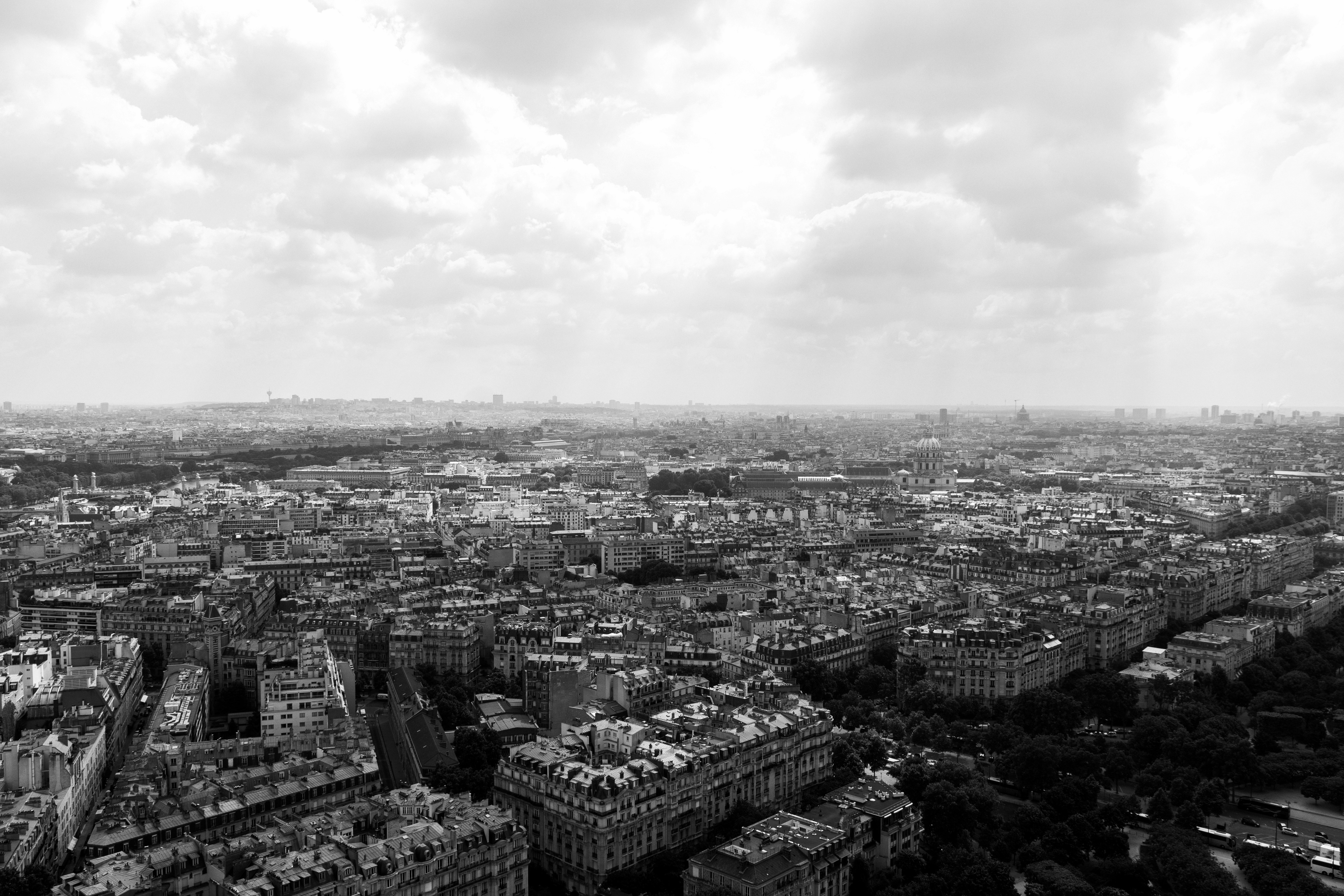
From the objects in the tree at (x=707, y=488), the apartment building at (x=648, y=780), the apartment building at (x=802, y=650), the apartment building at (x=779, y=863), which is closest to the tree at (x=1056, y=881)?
the apartment building at (x=779, y=863)

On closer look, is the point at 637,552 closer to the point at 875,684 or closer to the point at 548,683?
the point at 875,684

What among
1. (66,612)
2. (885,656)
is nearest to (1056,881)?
(885,656)

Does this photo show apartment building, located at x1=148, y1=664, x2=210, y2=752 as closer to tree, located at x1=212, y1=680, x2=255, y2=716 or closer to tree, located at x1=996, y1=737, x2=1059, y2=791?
tree, located at x1=212, y1=680, x2=255, y2=716

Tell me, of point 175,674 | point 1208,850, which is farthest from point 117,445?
point 1208,850

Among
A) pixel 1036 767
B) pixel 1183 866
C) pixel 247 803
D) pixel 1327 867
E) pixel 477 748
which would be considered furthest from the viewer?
pixel 477 748

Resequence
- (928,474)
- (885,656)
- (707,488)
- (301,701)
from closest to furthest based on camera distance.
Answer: (301,701) < (885,656) < (707,488) < (928,474)

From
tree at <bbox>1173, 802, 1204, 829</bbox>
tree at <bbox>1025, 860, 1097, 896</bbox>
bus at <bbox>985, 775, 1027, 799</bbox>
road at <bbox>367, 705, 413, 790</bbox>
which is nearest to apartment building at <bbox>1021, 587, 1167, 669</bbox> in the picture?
bus at <bbox>985, 775, 1027, 799</bbox>

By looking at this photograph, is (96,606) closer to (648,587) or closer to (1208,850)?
(648,587)
